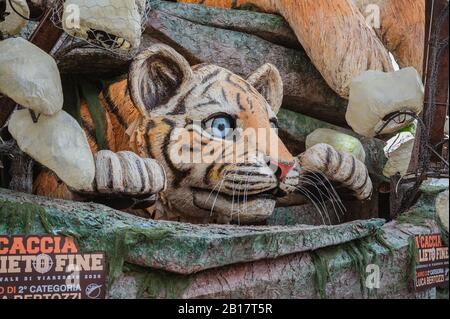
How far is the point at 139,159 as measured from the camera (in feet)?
7.34

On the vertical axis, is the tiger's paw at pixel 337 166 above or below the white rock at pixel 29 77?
below

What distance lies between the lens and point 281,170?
247 centimetres

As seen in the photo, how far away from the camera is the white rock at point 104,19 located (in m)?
1.99

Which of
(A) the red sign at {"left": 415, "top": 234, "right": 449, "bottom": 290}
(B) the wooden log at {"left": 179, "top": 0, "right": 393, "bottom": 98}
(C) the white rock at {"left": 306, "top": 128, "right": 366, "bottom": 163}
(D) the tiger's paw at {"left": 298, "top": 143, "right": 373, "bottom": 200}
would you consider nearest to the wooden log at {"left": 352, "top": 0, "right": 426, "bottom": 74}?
(B) the wooden log at {"left": 179, "top": 0, "right": 393, "bottom": 98}

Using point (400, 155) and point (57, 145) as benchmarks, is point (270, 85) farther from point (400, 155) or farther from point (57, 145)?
point (57, 145)

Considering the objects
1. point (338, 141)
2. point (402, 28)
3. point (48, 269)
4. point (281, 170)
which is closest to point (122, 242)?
point (48, 269)

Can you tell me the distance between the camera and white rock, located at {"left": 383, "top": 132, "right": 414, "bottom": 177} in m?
3.06

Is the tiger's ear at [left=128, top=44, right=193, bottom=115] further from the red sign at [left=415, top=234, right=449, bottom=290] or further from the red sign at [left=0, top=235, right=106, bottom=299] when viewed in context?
the red sign at [left=415, top=234, right=449, bottom=290]

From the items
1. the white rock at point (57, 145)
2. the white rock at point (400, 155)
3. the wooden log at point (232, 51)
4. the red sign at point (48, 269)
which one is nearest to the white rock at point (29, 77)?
the white rock at point (57, 145)

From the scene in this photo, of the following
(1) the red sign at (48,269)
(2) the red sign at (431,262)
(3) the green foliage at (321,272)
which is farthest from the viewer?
(2) the red sign at (431,262)

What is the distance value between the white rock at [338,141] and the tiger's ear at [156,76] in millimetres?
779

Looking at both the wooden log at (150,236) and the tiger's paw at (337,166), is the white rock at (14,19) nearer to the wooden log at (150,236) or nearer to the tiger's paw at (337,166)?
the wooden log at (150,236)
